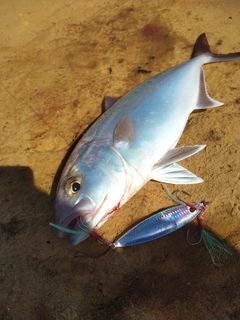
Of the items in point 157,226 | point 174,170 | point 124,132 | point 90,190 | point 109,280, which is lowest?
point 109,280

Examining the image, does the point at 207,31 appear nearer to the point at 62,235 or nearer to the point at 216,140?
the point at 216,140

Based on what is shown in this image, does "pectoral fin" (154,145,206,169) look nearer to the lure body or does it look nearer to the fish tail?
the lure body

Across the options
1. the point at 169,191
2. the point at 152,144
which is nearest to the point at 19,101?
the point at 152,144

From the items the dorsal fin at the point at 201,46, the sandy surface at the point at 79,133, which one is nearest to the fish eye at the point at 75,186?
the sandy surface at the point at 79,133

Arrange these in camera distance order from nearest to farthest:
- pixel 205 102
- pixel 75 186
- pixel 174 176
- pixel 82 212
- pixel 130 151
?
pixel 82 212, pixel 75 186, pixel 130 151, pixel 174 176, pixel 205 102

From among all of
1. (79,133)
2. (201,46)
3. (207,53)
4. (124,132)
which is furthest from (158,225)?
(201,46)

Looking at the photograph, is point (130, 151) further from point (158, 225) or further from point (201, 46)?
point (201, 46)

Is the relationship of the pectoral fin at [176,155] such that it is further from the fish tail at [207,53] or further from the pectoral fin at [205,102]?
the fish tail at [207,53]

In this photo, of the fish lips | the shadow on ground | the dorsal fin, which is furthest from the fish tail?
the fish lips
